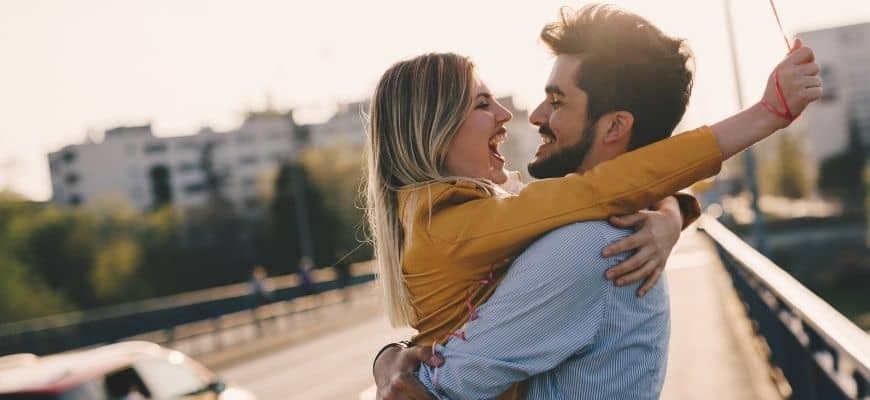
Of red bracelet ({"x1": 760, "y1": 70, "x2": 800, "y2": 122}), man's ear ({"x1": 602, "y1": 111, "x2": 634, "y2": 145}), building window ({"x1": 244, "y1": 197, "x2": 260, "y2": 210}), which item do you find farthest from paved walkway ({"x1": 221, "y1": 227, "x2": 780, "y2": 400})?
building window ({"x1": 244, "y1": 197, "x2": 260, "y2": 210})

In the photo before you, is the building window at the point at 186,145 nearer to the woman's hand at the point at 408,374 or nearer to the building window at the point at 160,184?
the building window at the point at 160,184

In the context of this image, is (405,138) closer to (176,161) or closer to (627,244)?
(627,244)

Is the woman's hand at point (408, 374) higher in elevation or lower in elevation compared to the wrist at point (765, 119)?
lower

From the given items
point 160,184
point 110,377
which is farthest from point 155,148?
point 110,377

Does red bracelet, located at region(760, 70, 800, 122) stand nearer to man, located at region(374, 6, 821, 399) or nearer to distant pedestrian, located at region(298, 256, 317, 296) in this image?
man, located at region(374, 6, 821, 399)

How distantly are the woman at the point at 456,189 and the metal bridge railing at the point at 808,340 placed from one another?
969mm

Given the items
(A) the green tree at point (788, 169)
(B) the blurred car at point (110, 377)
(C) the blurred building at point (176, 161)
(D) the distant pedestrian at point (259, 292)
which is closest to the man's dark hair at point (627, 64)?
(B) the blurred car at point (110, 377)

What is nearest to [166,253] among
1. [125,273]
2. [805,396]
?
[125,273]

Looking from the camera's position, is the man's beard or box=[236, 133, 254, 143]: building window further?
box=[236, 133, 254, 143]: building window

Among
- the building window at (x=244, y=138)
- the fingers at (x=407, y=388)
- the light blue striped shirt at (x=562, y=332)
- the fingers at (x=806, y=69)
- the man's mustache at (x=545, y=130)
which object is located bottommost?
the building window at (x=244, y=138)

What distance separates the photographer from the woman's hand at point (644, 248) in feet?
6.97

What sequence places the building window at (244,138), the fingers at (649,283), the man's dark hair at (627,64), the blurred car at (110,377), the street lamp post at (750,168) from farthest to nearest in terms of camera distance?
the building window at (244,138)
the street lamp post at (750,168)
the blurred car at (110,377)
the man's dark hair at (627,64)
the fingers at (649,283)

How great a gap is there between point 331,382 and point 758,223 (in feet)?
32.8

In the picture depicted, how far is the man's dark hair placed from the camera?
2488mm
